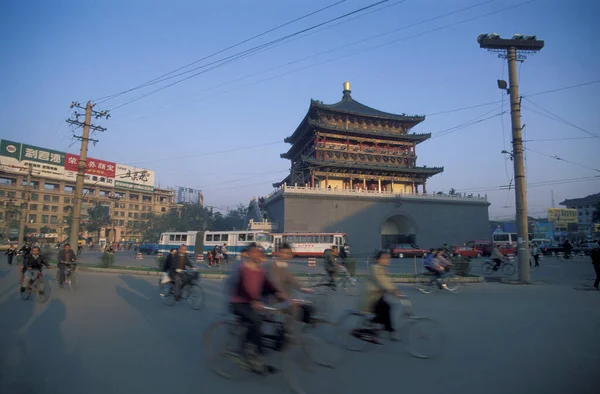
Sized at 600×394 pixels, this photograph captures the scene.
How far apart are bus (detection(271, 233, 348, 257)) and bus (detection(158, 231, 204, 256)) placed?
21.9ft

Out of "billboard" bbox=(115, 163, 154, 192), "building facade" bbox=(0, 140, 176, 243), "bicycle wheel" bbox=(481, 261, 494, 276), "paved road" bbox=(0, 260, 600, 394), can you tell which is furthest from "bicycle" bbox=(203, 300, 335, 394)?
"billboard" bbox=(115, 163, 154, 192)

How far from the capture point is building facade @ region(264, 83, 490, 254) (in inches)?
1350

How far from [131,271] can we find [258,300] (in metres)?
14.1

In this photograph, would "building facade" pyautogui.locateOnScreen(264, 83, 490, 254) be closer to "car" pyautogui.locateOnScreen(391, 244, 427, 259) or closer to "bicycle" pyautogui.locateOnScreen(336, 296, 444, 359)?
"car" pyautogui.locateOnScreen(391, 244, 427, 259)

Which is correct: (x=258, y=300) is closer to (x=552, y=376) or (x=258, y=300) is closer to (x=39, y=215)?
(x=552, y=376)

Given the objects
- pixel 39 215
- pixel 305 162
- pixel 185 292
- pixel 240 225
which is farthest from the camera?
pixel 240 225

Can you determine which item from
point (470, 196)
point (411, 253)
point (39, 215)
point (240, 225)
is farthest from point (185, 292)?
point (39, 215)

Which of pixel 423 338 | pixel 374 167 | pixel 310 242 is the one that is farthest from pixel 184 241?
pixel 423 338

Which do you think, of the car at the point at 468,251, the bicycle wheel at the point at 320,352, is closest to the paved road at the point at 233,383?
the bicycle wheel at the point at 320,352

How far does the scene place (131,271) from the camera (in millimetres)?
15688

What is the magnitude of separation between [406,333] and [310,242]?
24327mm

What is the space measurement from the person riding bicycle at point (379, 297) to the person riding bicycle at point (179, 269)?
482 cm

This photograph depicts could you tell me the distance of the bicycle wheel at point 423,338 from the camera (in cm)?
454

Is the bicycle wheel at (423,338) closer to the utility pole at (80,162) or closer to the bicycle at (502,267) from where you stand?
the bicycle at (502,267)
